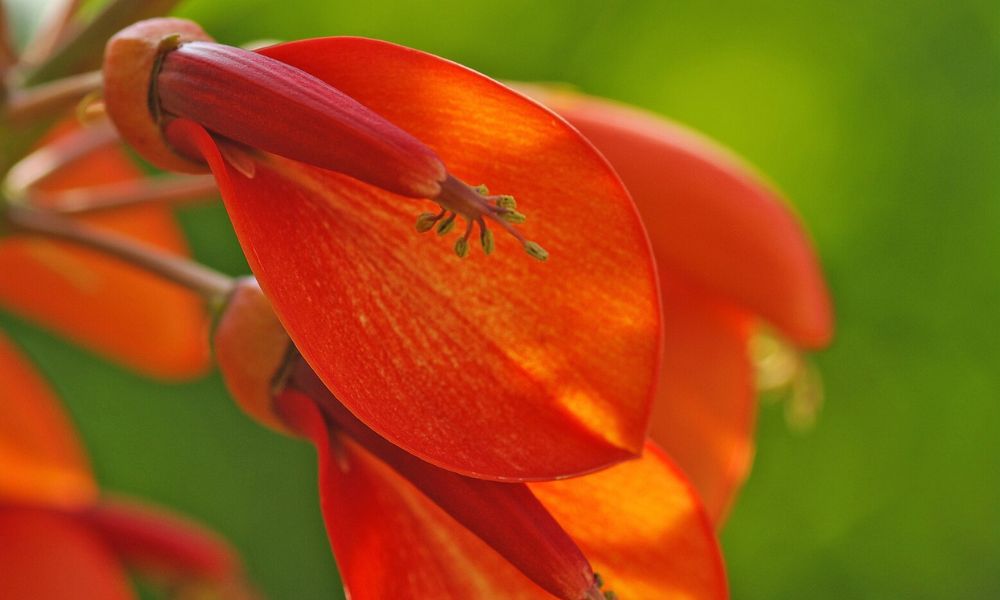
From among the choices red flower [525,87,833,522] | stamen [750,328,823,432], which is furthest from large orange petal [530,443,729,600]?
stamen [750,328,823,432]

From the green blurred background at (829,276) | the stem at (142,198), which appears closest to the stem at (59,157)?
the stem at (142,198)

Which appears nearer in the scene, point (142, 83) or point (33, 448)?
point (142, 83)

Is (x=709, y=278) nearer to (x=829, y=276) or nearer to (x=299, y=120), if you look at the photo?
(x=299, y=120)

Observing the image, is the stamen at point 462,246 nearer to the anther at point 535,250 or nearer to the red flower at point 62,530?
the anther at point 535,250

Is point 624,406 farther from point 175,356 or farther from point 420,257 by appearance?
point 175,356

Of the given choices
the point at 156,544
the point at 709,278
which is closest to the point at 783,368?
the point at 709,278

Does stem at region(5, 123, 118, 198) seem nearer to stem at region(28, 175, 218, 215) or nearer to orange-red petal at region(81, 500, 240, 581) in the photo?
stem at region(28, 175, 218, 215)
